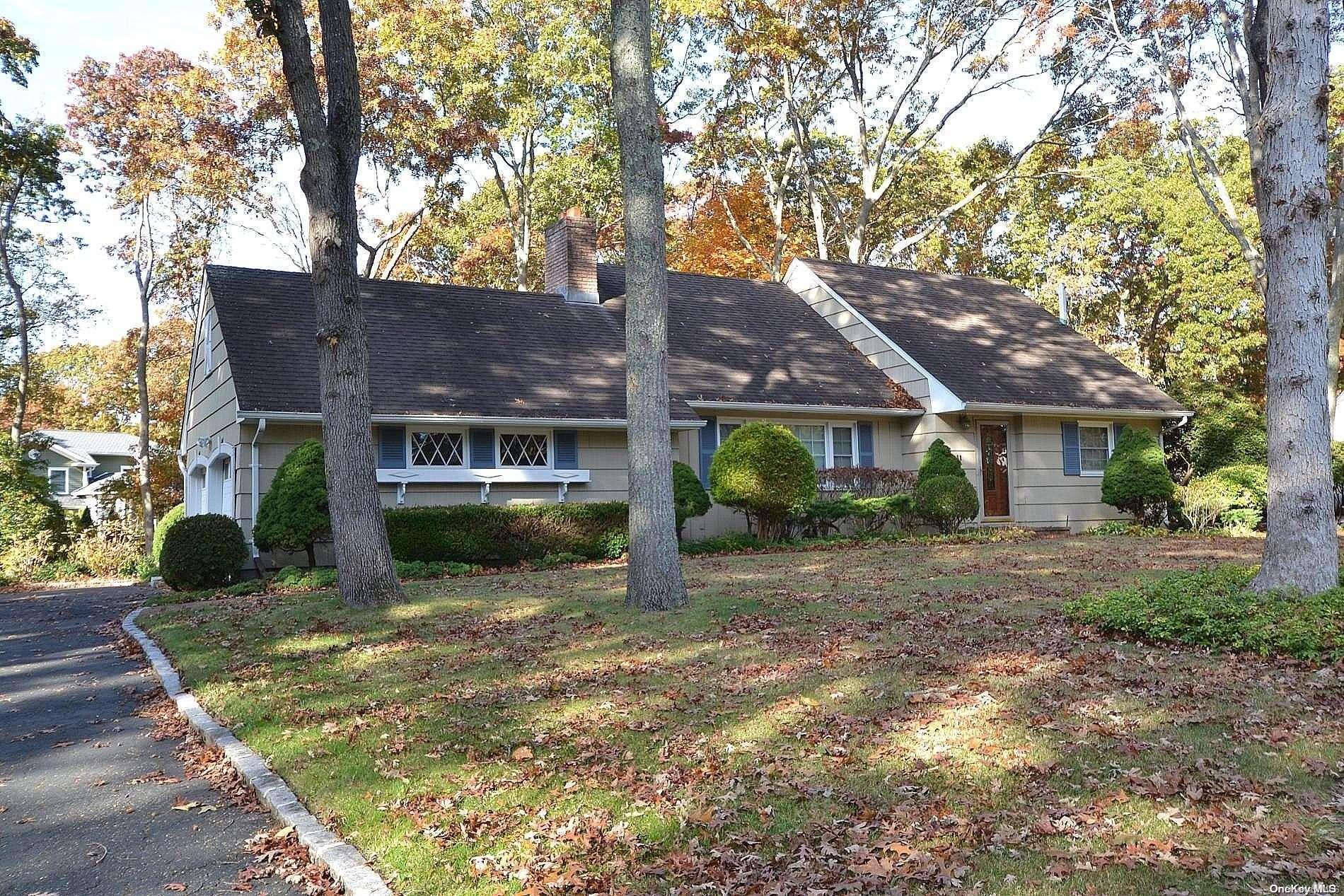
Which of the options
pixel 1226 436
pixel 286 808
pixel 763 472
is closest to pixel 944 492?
pixel 763 472

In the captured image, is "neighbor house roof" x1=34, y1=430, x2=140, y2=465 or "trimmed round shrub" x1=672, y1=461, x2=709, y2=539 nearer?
"trimmed round shrub" x1=672, y1=461, x2=709, y2=539

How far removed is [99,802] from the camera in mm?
5297

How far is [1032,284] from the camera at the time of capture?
34.2m

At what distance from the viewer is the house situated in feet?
55.1

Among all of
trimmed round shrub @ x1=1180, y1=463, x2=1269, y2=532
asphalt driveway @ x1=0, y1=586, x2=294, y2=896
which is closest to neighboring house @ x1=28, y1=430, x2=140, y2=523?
asphalt driveway @ x1=0, y1=586, x2=294, y2=896

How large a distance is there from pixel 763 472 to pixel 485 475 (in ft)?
15.9

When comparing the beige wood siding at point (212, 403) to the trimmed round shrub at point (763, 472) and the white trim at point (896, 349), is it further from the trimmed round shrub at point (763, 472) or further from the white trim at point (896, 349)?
the white trim at point (896, 349)

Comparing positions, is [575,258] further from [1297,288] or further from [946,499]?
[1297,288]

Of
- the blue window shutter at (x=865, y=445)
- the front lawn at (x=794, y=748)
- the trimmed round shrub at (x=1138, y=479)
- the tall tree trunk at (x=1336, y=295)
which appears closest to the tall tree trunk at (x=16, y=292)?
→ the blue window shutter at (x=865, y=445)

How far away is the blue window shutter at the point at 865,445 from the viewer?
821 inches

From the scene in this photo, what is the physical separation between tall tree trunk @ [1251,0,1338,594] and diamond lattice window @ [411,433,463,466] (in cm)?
1257

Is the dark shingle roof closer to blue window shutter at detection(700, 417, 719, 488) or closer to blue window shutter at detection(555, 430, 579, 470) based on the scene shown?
blue window shutter at detection(700, 417, 719, 488)

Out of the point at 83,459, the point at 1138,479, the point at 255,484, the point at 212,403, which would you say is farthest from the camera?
the point at 83,459

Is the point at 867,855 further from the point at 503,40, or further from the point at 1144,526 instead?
the point at 503,40
